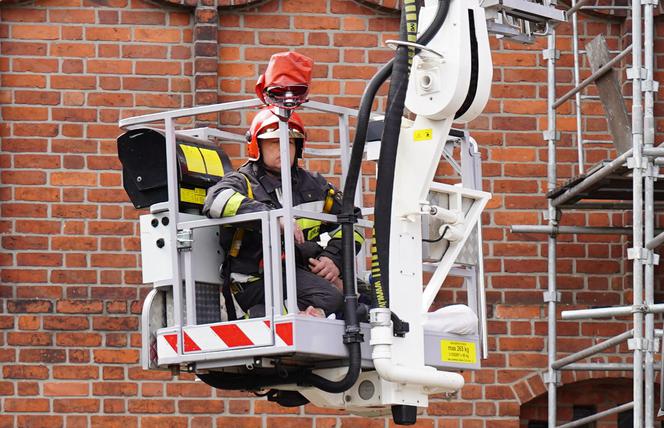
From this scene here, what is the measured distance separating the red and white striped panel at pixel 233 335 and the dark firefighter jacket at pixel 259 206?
0.39 meters

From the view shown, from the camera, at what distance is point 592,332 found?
1235 cm

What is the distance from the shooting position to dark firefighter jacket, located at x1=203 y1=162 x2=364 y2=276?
29.5ft

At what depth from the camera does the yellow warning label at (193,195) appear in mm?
9359

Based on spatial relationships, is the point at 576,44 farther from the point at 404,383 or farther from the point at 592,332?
the point at 404,383

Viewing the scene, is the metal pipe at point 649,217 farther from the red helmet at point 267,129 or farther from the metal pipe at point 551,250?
the red helmet at point 267,129

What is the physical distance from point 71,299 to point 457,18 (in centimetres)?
413

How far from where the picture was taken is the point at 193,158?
9.47 meters

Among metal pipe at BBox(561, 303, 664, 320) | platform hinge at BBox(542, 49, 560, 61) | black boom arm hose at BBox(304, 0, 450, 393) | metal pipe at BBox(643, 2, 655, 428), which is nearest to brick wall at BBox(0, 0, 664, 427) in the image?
platform hinge at BBox(542, 49, 560, 61)

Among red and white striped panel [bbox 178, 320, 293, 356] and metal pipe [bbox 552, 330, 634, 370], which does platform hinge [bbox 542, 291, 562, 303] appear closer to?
metal pipe [bbox 552, 330, 634, 370]

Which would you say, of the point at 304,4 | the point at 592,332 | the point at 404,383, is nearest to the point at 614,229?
the point at 592,332

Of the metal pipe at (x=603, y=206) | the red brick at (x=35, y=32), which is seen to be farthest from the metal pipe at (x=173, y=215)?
the metal pipe at (x=603, y=206)

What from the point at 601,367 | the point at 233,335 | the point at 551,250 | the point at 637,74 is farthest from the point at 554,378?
the point at 233,335

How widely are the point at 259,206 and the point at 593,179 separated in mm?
3097

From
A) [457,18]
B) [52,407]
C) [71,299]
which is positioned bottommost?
[52,407]
